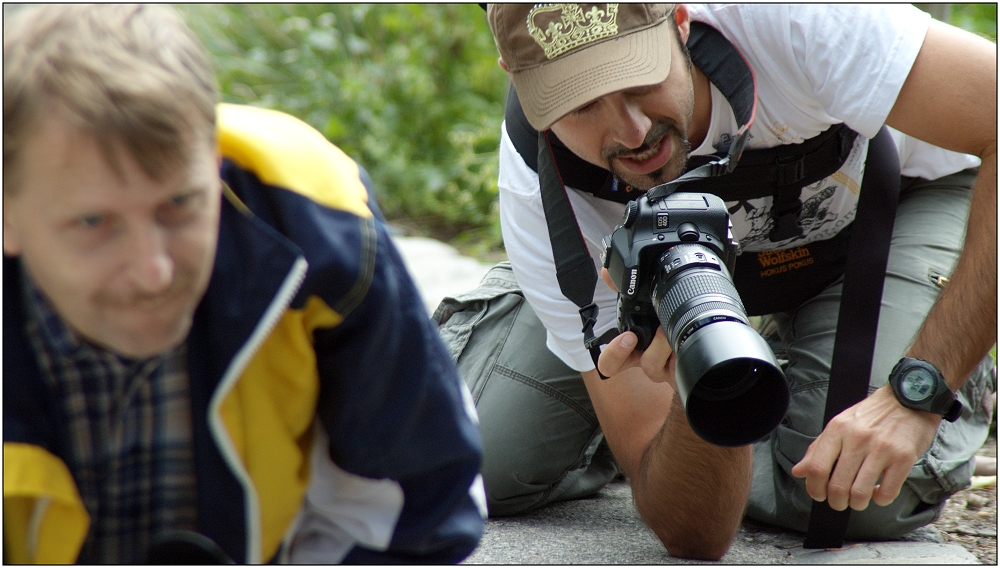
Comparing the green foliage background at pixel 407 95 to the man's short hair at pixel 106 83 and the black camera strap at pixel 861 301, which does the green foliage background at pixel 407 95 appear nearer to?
the black camera strap at pixel 861 301

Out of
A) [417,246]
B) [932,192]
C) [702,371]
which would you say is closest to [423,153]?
[417,246]

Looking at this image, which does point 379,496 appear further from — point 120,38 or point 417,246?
point 417,246

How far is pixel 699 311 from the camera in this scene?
1.47 m

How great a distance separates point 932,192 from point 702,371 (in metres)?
1.42

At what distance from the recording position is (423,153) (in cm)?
543

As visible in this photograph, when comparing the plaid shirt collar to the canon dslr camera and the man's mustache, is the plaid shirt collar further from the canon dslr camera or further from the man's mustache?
the man's mustache

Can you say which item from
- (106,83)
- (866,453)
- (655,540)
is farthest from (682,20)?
(106,83)

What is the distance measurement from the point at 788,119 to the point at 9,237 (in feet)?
5.08

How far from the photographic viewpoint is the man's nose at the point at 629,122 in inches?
75.6

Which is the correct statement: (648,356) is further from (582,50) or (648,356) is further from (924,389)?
(582,50)

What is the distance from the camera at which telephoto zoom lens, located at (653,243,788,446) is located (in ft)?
4.63

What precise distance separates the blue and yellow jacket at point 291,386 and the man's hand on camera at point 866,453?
76 cm

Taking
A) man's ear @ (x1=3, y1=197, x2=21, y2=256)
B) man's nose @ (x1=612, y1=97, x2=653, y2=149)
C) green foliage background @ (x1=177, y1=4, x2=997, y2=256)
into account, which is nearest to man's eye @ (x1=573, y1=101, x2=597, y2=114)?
man's nose @ (x1=612, y1=97, x2=653, y2=149)

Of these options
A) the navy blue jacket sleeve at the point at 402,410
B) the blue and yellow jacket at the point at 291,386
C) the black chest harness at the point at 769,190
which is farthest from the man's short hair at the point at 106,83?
the black chest harness at the point at 769,190
